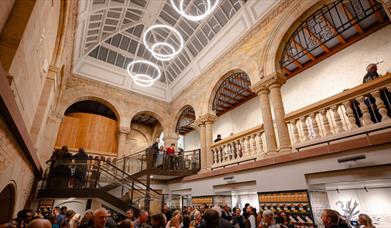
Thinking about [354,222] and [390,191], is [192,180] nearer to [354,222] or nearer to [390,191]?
[354,222]

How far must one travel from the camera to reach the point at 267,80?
6.87 meters

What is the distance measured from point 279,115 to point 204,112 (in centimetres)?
409

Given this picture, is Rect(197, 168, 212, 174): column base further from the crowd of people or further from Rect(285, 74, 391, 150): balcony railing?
Rect(285, 74, 391, 150): balcony railing

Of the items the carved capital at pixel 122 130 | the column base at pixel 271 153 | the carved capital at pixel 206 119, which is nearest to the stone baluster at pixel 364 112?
the column base at pixel 271 153

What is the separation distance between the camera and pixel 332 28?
7391 millimetres

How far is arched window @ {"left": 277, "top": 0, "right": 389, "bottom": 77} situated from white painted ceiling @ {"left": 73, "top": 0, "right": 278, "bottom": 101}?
1.68 m

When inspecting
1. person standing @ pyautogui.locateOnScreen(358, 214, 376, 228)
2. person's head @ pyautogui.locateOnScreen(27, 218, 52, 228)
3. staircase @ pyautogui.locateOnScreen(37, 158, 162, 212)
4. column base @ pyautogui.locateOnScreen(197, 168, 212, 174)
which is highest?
column base @ pyautogui.locateOnScreen(197, 168, 212, 174)

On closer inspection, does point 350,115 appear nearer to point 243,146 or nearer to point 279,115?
point 279,115

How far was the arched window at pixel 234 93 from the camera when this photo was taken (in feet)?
35.2

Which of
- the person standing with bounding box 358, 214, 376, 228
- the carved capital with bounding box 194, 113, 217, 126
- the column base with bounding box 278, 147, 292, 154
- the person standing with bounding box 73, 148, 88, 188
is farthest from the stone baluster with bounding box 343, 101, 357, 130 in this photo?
the person standing with bounding box 73, 148, 88, 188

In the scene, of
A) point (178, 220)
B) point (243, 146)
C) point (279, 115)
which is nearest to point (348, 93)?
point (279, 115)

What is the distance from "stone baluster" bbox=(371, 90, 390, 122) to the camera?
3928mm

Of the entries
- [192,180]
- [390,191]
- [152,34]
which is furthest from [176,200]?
[152,34]

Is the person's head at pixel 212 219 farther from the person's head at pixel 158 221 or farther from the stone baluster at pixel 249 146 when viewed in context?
the stone baluster at pixel 249 146
